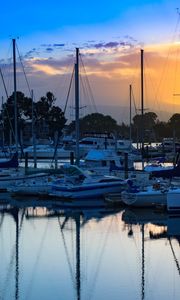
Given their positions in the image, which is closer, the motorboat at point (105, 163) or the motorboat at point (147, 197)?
the motorboat at point (147, 197)

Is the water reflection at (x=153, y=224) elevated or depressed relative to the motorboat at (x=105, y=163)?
depressed

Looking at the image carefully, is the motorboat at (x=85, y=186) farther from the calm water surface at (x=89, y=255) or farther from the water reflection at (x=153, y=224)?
the water reflection at (x=153, y=224)

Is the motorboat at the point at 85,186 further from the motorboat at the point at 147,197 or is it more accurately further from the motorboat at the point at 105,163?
the motorboat at the point at 105,163

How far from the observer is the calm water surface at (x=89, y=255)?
48.2ft

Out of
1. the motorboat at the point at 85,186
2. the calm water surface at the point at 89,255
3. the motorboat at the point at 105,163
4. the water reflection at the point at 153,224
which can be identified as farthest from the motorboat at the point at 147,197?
the motorboat at the point at 105,163

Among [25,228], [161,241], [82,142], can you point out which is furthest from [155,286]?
[82,142]

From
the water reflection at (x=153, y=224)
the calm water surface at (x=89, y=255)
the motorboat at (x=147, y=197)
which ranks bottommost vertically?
the calm water surface at (x=89, y=255)

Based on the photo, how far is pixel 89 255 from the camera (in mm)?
18984

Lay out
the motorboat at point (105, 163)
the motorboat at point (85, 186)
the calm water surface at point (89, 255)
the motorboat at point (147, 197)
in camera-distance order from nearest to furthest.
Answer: the calm water surface at point (89, 255) < the motorboat at point (147, 197) < the motorboat at point (85, 186) < the motorboat at point (105, 163)

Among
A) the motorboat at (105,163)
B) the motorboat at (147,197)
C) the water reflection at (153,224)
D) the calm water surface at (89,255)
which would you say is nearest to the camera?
the calm water surface at (89,255)

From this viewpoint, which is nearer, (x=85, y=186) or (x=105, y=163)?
(x=85, y=186)

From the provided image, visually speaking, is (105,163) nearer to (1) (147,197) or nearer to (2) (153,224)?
(1) (147,197)

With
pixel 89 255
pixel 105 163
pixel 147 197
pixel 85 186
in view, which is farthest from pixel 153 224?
pixel 105 163

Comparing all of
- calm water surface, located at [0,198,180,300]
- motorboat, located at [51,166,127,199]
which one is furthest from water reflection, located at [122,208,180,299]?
motorboat, located at [51,166,127,199]
